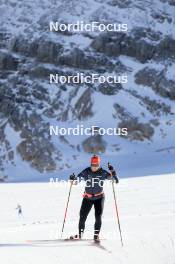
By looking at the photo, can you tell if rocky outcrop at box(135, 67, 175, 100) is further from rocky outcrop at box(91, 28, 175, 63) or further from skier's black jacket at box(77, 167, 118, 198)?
skier's black jacket at box(77, 167, 118, 198)

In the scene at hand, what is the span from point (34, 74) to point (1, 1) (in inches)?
800

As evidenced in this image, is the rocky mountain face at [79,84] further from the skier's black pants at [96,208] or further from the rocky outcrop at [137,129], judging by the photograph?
the skier's black pants at [96,208]

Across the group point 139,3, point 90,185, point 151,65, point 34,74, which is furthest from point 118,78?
point 90,185

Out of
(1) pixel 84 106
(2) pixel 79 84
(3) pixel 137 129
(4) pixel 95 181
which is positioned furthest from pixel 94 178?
(2) pixel 79 84

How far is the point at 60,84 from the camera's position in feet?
293

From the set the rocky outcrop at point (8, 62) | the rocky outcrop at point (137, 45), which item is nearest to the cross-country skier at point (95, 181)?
the rocky outcrop at point (8, 62)

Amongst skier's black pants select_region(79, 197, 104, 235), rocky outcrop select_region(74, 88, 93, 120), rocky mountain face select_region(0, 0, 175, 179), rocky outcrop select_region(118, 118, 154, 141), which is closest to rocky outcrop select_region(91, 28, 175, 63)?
rocky mountain face select_region(0, 0, 175, 179)

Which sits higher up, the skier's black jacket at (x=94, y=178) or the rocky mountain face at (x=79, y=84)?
the rocky mountain face at (x=79, y=84)

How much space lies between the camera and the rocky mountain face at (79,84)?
260 feet

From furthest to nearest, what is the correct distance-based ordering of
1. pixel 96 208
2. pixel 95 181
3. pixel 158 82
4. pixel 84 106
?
pixel 158 82
pixel 84 106
pixel 96 208
pixel 95 181

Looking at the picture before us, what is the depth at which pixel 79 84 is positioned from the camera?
8825cm

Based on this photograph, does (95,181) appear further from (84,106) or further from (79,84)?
(79,84)

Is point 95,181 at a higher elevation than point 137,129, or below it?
below

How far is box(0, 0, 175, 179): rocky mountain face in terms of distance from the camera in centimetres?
7938
